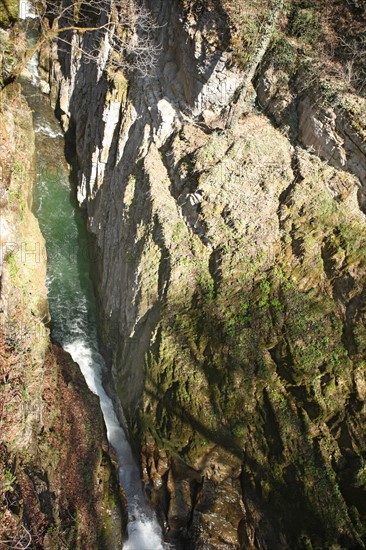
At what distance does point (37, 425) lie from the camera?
8070mm

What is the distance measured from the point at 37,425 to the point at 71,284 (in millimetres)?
7177

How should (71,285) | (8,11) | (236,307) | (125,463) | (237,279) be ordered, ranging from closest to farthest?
(236,307) < (237,279) < (125,463) < (8,11) < (71,285)

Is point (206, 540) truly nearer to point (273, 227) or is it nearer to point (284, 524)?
point (284, 524)

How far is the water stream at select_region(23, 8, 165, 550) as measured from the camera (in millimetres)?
9914

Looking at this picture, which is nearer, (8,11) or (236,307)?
(236,307)

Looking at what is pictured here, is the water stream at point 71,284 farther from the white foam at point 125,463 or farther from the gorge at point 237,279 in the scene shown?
the gorge at point 237,279

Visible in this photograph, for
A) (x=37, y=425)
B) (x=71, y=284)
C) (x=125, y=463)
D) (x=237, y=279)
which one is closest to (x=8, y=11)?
(x=71, y=284)

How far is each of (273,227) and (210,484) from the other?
22.8ft

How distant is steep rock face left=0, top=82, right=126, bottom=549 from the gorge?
782 mm

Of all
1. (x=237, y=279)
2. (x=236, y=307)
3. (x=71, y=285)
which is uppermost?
(x=71, y=285)

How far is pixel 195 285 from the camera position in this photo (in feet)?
34.2

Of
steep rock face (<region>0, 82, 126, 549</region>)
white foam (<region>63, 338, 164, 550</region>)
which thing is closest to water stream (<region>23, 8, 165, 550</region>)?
white foam (<region>63, 338, 164, 550</region>)

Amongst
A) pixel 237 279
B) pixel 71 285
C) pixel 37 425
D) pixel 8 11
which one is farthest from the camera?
pixel 71 285

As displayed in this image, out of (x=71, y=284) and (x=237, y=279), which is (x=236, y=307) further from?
(x=71, y=284)
